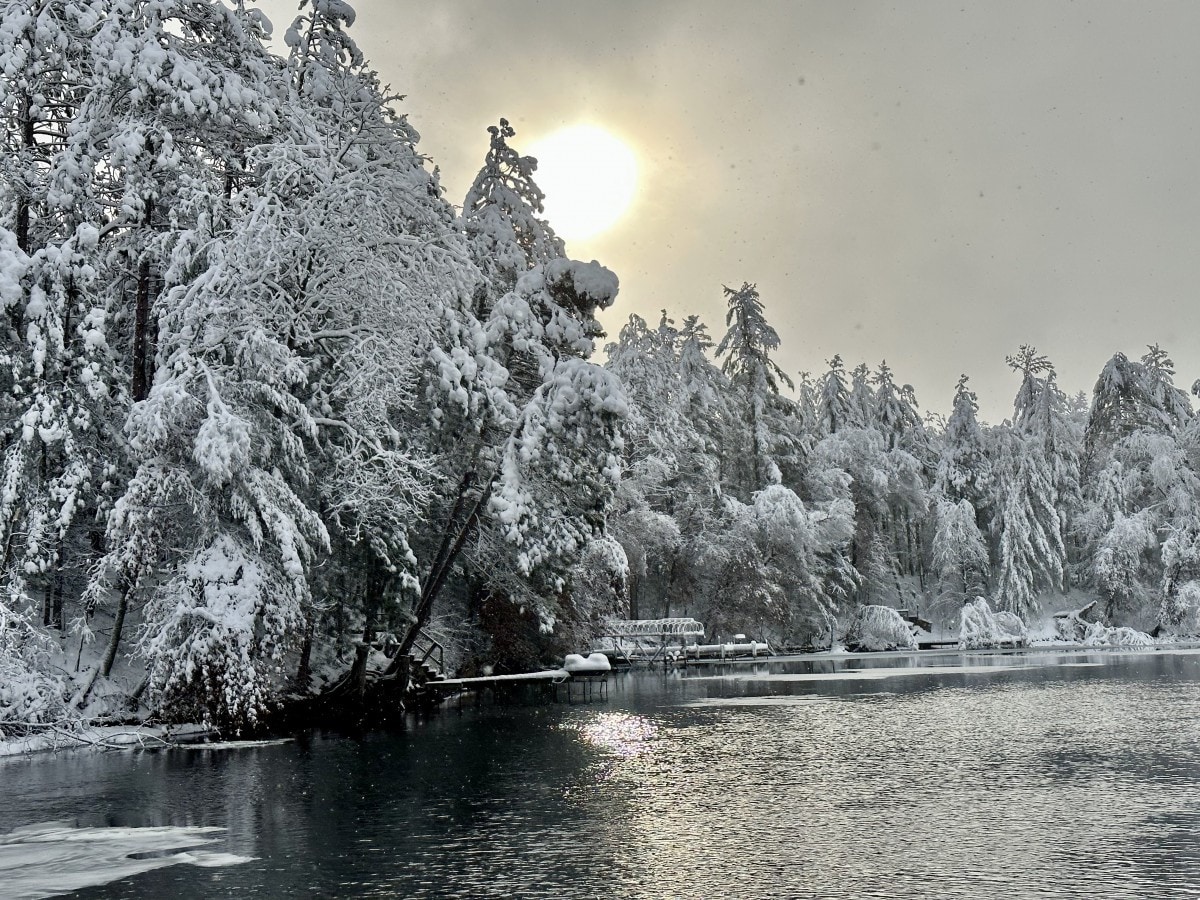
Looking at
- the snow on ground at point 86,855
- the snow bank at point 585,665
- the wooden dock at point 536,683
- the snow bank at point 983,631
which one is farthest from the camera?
the snow bank at point 983,631

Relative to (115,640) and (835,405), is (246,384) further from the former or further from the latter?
(835,405)

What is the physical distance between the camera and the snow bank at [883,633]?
58.1 metres

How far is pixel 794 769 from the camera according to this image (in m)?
16.1

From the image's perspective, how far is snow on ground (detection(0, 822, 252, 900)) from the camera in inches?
413

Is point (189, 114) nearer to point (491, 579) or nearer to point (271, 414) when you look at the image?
point (271, 414)

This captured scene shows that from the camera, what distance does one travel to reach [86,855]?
1160 cm

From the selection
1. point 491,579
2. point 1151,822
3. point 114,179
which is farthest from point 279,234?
point 1151,822

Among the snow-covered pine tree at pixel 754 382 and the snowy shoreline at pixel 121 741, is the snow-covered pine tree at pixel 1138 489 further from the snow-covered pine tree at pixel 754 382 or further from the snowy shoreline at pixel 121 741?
the snowy shoreline at pixel 121 741

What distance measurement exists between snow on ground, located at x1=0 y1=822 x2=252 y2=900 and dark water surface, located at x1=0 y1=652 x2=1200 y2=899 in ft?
1.08

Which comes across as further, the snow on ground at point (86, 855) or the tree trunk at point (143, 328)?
the tree trunk at point (143, 328)

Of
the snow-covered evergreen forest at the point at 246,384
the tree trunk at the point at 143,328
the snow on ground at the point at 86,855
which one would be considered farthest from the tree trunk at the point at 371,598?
the snow on ground at the point at 86,855

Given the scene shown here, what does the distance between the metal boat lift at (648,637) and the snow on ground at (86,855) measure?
3460 centimetres

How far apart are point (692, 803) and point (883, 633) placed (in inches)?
1865

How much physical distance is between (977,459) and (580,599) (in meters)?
40.7
